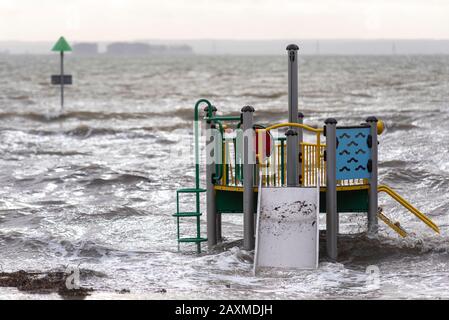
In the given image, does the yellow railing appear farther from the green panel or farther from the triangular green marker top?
the triangular green marker top

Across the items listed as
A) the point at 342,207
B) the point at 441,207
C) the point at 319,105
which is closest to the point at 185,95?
the point at 319,105

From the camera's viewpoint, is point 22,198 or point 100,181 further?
point 100,181

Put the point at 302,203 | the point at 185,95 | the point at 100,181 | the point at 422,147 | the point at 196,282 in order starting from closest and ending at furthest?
the point at 196,282 < the point at 302,203 < the point at 100,181 < the point at 422,147 < the point at 185,95

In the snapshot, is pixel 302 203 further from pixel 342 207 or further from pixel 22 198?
pixel 22 198

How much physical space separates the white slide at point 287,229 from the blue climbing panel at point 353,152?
0.62 meters

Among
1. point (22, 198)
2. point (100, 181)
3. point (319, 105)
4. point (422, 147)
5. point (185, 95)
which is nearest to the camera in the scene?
point (22, 198)

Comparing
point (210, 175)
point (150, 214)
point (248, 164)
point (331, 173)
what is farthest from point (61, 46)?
point (331, 173)

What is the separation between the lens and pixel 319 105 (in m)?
64.2

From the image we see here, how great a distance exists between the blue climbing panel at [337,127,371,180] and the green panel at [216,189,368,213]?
0.39 metres

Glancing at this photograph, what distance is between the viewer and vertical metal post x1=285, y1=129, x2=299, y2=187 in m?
14.8

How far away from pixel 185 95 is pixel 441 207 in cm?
6186

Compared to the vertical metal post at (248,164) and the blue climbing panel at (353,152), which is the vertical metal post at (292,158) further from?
the blue climbing panel at (353,152)

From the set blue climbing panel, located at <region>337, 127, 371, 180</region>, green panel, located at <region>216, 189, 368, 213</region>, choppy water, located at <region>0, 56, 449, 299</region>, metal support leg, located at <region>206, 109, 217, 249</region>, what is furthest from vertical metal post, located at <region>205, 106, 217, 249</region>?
blue climbing panel, located at <region>337, 127, 371, 180</region>
